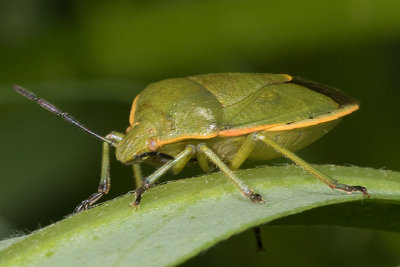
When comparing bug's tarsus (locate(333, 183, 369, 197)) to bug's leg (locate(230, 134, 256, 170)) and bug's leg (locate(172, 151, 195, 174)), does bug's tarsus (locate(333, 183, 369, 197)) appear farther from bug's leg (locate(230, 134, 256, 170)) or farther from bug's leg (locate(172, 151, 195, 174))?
bug's leg (locate(172, 151, 195, 174))

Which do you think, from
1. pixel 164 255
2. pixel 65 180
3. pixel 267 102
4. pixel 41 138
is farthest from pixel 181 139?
pixel 41 138

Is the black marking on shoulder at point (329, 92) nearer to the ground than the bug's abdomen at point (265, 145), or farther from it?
farther from it

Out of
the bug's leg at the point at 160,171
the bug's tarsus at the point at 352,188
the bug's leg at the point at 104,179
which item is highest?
the bug's leg at the point at 160,171

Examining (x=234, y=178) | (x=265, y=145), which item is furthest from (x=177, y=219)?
(x=265, y=145)

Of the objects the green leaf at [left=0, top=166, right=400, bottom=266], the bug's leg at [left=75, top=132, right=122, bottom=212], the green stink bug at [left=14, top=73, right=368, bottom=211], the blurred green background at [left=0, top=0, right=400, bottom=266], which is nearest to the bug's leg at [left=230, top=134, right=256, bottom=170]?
the green stink bug at [left=14, top=73, right=368, bottom=211]

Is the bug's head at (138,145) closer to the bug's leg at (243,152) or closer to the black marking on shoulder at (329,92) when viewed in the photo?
the bug's leg at (243,152)

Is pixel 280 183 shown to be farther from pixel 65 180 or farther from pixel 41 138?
pixel 41 138

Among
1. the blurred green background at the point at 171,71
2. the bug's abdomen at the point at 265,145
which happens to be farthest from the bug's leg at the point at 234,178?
the blurred green background at the point at 171,71
